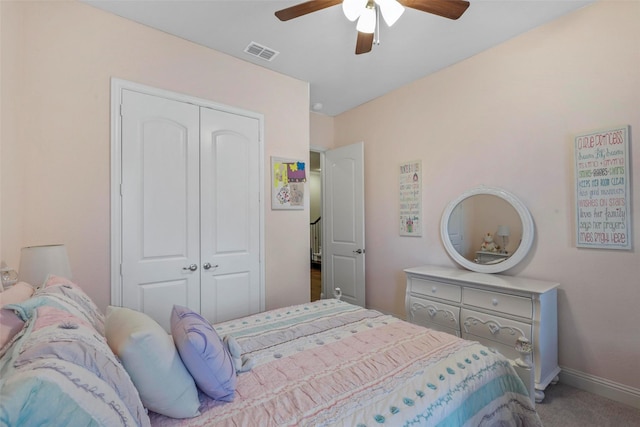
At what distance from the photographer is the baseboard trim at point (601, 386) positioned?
1.97 meters

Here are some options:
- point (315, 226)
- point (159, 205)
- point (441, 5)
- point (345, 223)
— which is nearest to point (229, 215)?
point (159, 205)

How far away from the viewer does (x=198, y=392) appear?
3.64 ft

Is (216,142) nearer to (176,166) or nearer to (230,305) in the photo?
(176,166)

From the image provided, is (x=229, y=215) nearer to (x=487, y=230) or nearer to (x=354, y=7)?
(x=354, y=7)

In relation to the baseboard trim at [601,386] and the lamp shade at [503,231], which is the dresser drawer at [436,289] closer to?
the lamp shade at [503,231]

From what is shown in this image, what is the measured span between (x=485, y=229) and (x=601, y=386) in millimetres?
1346

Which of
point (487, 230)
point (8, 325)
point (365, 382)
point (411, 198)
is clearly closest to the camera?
point (8, 325)

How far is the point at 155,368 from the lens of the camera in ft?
3.13

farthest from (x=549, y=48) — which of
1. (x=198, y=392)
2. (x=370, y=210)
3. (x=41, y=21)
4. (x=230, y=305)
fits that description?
(x=41, y=21)

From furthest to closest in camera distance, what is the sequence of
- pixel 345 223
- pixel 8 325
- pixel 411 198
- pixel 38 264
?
pixel 345 223 < pixel 411 198 < pixel 38 264 < pixel 8 325

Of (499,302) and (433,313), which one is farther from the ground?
(499,302)

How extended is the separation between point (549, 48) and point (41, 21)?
3.70 meters

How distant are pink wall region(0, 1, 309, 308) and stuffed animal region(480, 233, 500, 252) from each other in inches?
114

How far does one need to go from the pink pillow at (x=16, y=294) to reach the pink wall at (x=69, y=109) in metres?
0.61
